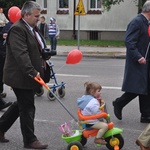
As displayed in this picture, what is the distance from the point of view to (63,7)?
31.5 m

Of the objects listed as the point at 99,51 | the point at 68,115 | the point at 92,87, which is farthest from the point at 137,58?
the point at 99,51

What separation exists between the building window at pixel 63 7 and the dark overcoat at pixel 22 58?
83.9 feet

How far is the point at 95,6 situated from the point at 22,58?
25.6 metres

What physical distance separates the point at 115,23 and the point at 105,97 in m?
20.3

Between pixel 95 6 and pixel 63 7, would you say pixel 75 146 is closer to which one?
pixel 95 6

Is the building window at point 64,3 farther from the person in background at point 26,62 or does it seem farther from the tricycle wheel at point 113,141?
the tricycle wheel at point 113,141

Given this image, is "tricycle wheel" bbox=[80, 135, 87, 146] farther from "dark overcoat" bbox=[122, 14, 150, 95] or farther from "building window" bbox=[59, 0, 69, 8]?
"building window" bbox=[59, 0, 69, 8]

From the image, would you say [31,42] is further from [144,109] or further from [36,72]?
[144,109]

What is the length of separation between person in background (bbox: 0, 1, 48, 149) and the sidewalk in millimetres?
14735

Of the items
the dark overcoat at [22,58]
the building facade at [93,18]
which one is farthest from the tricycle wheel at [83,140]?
the building facade at [93,18]

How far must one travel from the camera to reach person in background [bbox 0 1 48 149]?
5461mm

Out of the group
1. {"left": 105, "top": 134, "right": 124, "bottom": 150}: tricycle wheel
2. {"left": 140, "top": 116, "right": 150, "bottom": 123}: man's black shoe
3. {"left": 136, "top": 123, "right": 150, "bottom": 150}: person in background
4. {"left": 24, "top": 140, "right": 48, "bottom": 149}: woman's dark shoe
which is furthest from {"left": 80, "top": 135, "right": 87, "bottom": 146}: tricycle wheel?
{"left": 140, "top": 116, "right": 150, "bottom": 123}: man's black shoe

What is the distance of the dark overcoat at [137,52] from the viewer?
22.9 ft

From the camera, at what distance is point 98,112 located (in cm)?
557
